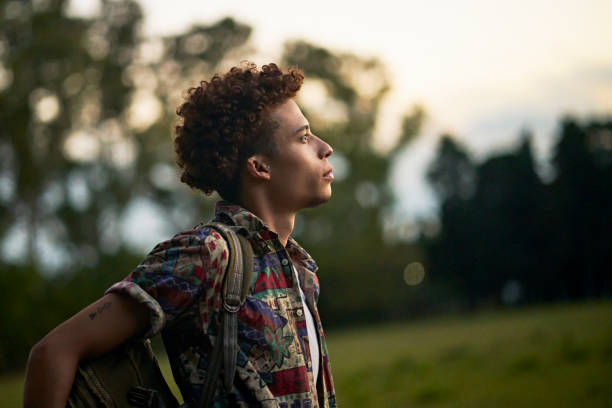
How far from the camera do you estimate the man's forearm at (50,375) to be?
1936 mm

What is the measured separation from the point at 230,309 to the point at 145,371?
A: 327 mm

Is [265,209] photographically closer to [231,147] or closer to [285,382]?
[231,147]

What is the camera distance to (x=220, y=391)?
2068mm

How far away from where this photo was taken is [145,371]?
83.0 inches

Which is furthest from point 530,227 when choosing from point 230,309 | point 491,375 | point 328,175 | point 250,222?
point 230,309

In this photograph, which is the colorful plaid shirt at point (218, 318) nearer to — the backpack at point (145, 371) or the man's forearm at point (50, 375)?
the backpack at point (145, 371)

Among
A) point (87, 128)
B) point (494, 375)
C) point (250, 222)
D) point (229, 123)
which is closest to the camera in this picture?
point (250, 222)

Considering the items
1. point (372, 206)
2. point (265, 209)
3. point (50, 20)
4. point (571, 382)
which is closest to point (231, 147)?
point (265, 209)

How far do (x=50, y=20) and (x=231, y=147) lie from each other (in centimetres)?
2500

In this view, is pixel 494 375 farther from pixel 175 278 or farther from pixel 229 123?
pixel 175 278

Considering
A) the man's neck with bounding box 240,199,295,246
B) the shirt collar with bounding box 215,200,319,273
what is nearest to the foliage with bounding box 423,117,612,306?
the man's neck with bounding box 240,199,295,246

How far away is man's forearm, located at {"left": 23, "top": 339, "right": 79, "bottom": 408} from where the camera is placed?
1.94 meters

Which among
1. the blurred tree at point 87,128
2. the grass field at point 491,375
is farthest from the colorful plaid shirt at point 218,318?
the blurred tree at point 87,128

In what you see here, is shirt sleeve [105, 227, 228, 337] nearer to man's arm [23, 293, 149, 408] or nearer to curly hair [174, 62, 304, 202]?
man's arm [23, 293, 149, 408]
